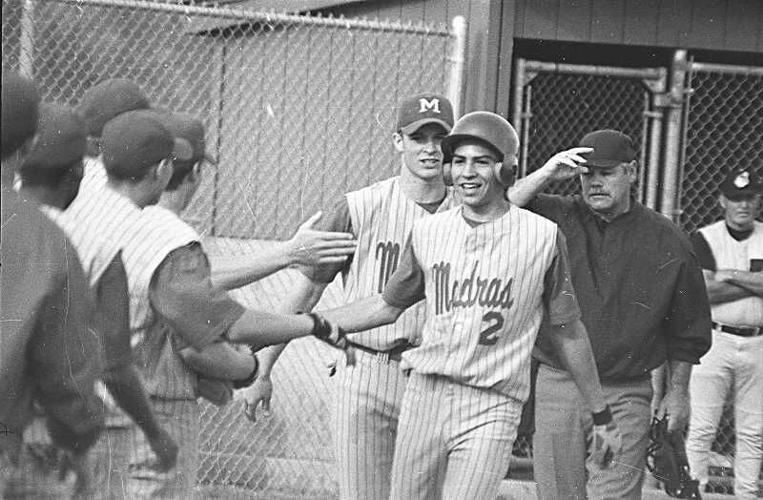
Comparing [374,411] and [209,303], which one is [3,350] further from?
[374,411]

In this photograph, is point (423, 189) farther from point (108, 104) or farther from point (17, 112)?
point (17, 112)

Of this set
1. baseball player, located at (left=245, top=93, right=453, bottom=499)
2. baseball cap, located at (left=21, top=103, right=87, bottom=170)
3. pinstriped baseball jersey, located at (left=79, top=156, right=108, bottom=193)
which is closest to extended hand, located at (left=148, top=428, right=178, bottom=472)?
pinstriped baseball jersey, located at (left=79, top=156, right=108, bottom=193)

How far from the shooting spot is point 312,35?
9492 millimetres

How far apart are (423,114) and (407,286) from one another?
3.45 feet

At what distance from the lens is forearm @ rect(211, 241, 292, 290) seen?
515 centimetres

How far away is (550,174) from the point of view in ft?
21.3

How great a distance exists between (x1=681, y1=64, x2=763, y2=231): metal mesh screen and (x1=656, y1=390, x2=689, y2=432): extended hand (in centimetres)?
307

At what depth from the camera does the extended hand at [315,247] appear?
202 inches

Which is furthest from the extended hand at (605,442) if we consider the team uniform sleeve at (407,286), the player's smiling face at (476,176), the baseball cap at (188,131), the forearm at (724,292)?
the forearm at (724,292)

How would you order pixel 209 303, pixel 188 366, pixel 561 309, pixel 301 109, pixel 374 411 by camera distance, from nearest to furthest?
1. pixel 209 303
2. pixel 188 366
3. pixel 561 309
4. pixel 374 411
5. pixel 301 109

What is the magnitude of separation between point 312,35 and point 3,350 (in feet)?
21.9

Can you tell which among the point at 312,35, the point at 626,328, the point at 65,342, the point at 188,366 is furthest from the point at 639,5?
the point at 65,342

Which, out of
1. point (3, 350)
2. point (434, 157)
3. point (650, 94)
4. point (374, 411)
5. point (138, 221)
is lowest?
point (374, 411)

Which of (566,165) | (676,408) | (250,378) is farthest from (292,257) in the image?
(676,408)
